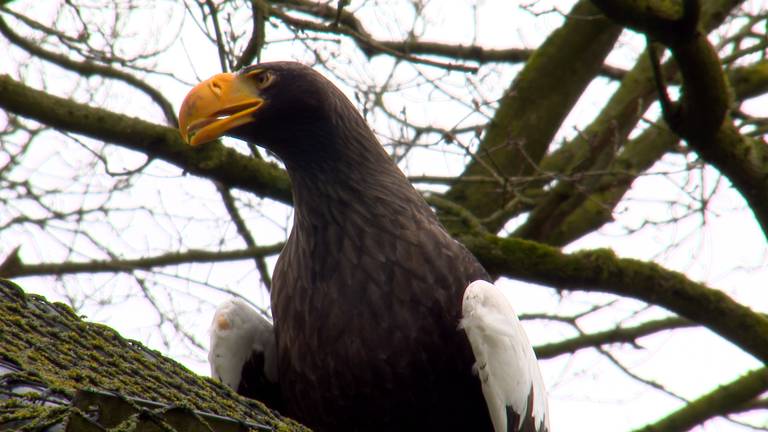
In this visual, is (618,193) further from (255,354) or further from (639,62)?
(255,354)

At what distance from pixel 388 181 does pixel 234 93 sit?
0.76m

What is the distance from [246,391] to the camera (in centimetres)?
505

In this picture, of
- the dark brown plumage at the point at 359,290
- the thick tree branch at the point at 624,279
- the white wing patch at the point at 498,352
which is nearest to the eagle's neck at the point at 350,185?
the dark brown plumage at the point at 359,290

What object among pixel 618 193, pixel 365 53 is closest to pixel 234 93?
pixel 365 53

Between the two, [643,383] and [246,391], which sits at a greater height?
[643,383]

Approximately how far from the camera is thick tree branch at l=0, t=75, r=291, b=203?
5.96m

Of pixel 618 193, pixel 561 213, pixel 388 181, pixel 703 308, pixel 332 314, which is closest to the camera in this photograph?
pixel 332 314

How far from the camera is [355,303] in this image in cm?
454

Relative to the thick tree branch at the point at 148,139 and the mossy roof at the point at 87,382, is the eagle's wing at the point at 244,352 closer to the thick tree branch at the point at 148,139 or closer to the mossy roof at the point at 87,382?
the mossy roof at the point at 87,382

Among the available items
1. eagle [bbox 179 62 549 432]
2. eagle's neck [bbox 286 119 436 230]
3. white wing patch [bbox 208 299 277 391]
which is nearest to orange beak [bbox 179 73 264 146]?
eagle [bbox 179 62 549 432]

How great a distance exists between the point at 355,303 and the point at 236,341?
0.70 metres

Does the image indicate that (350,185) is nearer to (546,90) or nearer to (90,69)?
(90,69)

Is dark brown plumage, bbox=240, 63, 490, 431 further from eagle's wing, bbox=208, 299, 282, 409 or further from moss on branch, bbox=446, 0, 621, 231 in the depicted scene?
moss on branch, bbox=446, 0, 621, 231

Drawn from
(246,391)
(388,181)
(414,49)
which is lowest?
(246,391)
